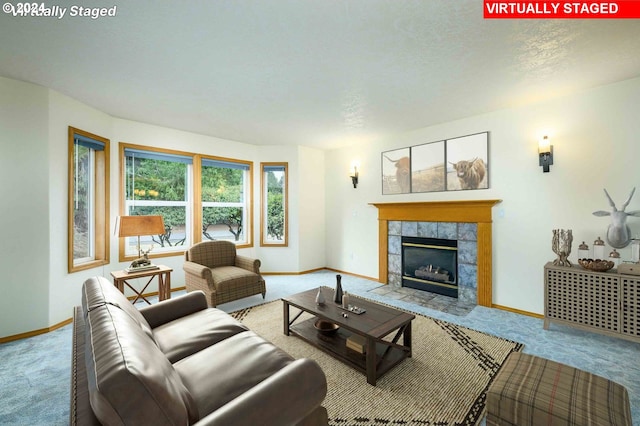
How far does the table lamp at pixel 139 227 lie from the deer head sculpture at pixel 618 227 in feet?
16.4

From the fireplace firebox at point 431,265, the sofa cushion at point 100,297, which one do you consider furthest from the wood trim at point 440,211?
the sofa cushion at point 100,297

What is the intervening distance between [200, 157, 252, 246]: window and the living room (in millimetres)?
715

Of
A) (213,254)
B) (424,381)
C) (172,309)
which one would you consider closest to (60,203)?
(213,254)

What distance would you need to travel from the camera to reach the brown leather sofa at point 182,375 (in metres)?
0.81

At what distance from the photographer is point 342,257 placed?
557 cm

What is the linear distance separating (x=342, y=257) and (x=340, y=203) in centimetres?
112

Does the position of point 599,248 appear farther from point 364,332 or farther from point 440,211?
point 364,332

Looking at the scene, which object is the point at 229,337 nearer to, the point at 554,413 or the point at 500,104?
the point at 554,413

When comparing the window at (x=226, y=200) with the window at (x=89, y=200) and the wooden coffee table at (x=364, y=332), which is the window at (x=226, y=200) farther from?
the wooden coffee table at (x=364, y=332)

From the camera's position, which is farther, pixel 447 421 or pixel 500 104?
pixel 500 104

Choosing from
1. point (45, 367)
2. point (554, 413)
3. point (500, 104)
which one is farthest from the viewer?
point (500, 104)

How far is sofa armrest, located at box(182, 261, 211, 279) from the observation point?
10.9 ft

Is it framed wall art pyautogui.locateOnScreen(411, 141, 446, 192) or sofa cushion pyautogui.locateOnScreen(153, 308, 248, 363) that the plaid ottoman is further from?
framed wall art pyautogui.locateOnScreen(411, 141, 446, 192)

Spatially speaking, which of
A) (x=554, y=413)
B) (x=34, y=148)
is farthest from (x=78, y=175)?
(x=554, y=413)
